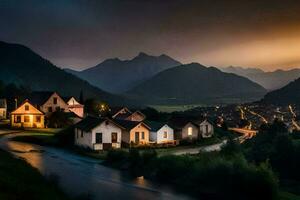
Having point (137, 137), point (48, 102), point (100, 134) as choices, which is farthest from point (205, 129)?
point (48, 102)

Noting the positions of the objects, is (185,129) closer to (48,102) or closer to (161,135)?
(161,135)

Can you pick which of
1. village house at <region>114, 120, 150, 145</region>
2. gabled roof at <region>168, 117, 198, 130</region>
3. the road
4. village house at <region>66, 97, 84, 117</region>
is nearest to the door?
village house at <region>114, 120, 150, 145</region>

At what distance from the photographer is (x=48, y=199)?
33.9 meters

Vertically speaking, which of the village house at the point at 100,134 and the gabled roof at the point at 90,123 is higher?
the gabled roof at the point at 90,123

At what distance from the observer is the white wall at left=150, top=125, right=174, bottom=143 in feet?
235

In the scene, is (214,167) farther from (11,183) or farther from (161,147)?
(161,147)

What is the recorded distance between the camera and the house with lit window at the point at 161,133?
71.6 metres

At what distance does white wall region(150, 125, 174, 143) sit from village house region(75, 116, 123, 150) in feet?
20.6

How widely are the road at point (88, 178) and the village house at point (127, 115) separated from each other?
29.9 meters

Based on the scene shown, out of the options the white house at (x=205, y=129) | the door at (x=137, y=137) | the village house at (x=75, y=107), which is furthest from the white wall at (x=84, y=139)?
the village house at (x=75, y=107)

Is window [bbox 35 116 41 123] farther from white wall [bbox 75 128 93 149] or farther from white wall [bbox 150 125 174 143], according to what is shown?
white wall [bbox 150 125 174 143]

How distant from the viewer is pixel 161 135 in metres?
72.4

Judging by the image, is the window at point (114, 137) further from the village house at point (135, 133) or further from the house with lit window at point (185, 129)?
the house with lit window at point (185, 129)

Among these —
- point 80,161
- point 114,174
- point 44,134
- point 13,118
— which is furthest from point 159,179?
point 13,118
